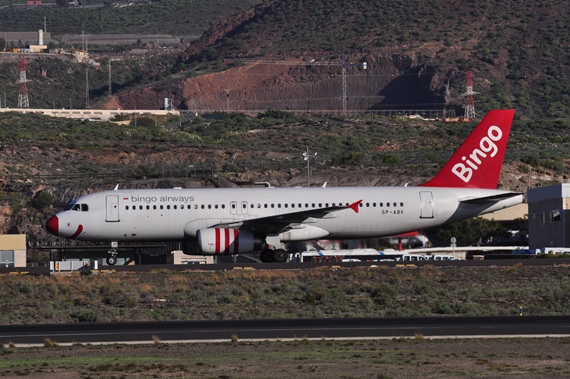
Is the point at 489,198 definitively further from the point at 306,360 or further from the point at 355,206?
the point at 306,360

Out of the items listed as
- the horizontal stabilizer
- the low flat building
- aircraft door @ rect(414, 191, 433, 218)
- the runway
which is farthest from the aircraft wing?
the low flat building

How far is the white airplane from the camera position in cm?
4700

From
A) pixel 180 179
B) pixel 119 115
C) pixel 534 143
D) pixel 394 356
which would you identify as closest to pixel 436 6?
pixel 119 115

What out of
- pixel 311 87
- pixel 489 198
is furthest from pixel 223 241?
pixel 311 87

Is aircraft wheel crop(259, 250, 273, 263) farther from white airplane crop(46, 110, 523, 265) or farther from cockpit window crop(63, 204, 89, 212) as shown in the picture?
cockpit window crop(63, 204, 89, 212)

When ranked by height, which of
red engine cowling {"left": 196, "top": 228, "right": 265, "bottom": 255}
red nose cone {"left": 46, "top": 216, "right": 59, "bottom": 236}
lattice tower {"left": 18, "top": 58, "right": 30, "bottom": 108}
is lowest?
red engine cowling {"left": 196, "top": 228, "right": 265, "bottom": 255}

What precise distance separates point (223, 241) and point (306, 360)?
22293 millimetres

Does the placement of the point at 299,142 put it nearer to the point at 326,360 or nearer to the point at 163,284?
the point at 163,284

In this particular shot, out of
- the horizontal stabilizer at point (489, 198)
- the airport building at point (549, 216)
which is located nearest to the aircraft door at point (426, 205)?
the horizontal stabilizer at point (489, 198)

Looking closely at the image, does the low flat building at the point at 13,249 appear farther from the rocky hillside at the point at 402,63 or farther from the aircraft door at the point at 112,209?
the rocky hillside at the point at 402,63

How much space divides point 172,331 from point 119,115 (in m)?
120

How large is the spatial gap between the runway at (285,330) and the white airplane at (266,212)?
1491 centimetres

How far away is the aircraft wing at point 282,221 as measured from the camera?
4572 centimetres

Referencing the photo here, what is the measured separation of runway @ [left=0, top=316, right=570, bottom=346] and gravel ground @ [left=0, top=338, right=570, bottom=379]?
1.26m
